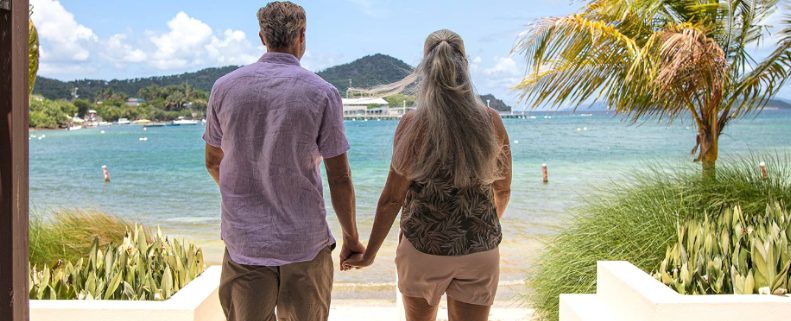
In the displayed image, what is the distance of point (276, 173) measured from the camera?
96.5 inches

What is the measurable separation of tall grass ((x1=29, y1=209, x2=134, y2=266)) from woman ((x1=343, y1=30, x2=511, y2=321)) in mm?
3503

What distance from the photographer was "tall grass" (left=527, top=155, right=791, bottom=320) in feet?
16.8

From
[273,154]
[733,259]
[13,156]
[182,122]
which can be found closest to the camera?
[13,156]

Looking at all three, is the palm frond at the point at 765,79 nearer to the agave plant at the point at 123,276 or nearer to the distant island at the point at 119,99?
the agave plant at the point at 123,276

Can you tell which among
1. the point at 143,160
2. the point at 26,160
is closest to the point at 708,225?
the point at 26,160

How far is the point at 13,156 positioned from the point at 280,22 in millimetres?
983

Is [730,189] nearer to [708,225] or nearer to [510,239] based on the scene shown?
[708,225]

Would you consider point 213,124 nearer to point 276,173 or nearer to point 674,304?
point 276,173

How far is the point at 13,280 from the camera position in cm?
203

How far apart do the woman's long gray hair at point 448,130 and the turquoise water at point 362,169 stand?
152 inches

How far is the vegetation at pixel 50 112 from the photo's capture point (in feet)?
226

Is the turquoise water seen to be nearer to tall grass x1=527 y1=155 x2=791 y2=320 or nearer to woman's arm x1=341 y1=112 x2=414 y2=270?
tall grass x1=527 y1=155 x2=791 y2=320

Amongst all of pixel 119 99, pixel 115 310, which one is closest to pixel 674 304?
pixel 115 310

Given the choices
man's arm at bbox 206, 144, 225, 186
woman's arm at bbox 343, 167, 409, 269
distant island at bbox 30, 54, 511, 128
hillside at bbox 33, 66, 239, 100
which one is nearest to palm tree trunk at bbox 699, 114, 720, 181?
woman's arm at bbox 343, 167, 409, 269
